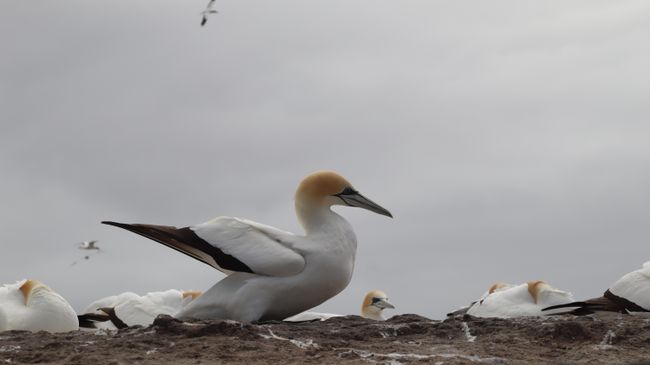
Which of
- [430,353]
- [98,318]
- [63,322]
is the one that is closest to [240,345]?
[430,353]

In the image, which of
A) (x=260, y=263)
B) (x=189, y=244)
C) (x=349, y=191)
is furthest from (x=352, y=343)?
(x=349, y=191)

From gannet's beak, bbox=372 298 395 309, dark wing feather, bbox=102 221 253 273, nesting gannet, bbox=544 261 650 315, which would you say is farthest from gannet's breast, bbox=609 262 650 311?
gannet's beak, bbox=372 298 395 309

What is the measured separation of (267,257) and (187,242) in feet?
2.15

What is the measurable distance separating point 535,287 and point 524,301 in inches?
7.1

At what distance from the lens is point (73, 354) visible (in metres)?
7.46

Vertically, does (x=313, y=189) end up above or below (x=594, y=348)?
above

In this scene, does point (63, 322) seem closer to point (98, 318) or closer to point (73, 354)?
point (98, 318)

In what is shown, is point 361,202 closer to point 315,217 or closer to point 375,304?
point 315,217

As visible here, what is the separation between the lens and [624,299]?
34.5ft

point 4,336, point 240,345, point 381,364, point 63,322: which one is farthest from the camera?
point 63,322

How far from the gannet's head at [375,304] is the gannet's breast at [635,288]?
8715 mm

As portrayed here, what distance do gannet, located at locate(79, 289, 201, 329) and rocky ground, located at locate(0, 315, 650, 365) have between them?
3.51m

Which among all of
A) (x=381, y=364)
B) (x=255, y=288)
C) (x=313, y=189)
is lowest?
(x=381, y=364)

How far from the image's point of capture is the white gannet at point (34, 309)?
11148 mm
